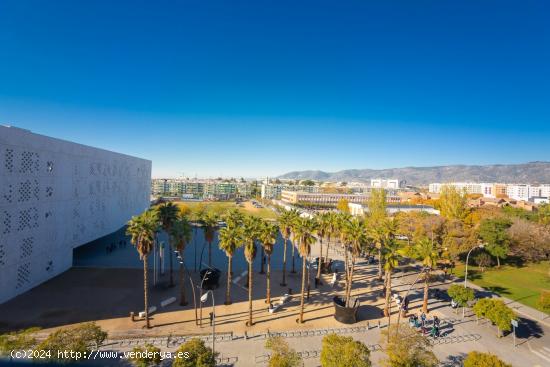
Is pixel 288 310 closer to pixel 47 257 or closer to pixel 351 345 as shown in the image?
pixel 351 345

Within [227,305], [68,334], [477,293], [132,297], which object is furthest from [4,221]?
[477,293]

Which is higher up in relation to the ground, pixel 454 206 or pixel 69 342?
pixel 454 206

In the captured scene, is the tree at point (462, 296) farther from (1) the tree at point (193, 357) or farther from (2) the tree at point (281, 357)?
(1) the tree at point (193, 357)

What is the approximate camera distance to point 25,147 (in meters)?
36.7

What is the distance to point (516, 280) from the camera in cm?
4831

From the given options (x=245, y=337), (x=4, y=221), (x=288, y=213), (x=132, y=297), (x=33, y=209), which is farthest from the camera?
(x=288, y=213)

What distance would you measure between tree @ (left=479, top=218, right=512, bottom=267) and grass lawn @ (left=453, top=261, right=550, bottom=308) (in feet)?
11.8

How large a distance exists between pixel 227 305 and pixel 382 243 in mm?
20468

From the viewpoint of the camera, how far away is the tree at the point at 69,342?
17.9 m

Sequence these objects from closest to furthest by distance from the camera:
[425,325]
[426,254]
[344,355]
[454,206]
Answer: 1. [344,355]
2. [425,325]
3. [426,254]
4. [454,206]

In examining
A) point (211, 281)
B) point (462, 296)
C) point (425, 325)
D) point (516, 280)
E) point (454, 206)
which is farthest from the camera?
point (454, 206)

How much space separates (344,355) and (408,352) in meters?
5.01

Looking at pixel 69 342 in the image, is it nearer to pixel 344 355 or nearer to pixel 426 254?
pixel 344 355

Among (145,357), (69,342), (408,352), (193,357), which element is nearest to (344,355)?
(408,352)
